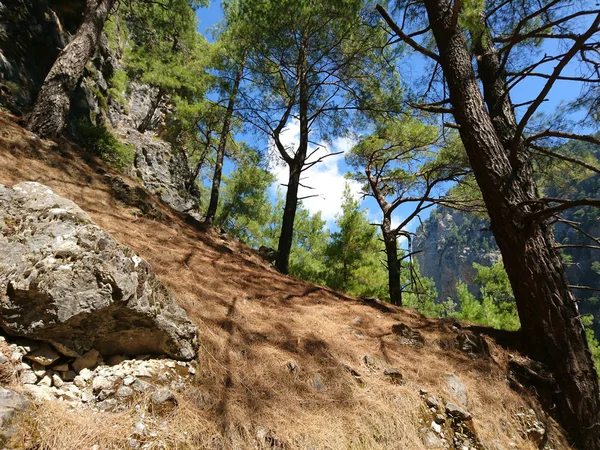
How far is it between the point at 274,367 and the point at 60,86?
5.62m

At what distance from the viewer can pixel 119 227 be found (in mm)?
3582

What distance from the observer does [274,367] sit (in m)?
2.24

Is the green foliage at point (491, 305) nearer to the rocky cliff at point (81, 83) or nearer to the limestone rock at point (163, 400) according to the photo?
the limestone rock at point (163, 400)

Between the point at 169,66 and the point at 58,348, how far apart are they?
11.6 m

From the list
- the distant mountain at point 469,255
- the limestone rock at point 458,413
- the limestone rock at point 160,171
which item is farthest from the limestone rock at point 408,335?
the distant mountain at point 469,255

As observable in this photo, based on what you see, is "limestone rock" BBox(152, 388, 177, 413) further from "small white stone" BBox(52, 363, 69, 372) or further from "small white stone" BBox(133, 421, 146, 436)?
"small white stone" BBox(52, 363, 69, 372)

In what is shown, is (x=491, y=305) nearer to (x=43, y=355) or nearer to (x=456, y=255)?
(x=43, y=355)

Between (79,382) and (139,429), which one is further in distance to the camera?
(79,382)

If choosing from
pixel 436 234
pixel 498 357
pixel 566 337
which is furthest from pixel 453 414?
pixel 436 234

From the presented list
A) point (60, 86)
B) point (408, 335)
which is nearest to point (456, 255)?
point (408, 335)

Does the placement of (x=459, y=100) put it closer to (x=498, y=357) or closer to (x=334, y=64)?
(x=498, y=357)

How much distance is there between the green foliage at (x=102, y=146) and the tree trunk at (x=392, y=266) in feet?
19.6

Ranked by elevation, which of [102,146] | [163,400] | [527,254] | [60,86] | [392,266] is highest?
[60,86]

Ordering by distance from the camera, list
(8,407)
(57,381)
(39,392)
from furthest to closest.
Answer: (57,381) → (39,392) → (8,407)
